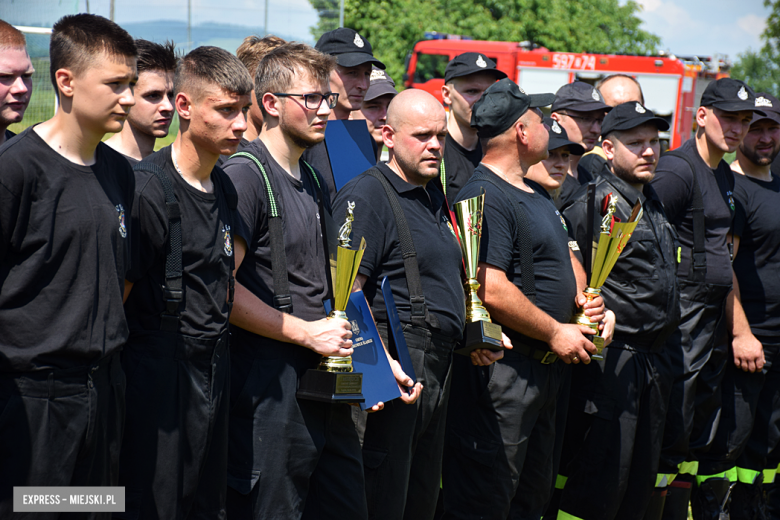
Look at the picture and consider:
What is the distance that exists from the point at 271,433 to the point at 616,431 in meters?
2.34

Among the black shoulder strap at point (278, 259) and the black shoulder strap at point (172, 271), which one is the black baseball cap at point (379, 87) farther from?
the black shoulder strap at point (172, 271)

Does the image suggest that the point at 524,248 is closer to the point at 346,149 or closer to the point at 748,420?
the point at 346,149

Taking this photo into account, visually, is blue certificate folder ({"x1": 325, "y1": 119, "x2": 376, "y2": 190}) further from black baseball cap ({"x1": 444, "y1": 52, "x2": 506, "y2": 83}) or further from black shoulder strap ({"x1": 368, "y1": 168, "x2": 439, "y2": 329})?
black baseball cap ({"x1": 444, "y1": 52, "x2": 506, "y2": 83})

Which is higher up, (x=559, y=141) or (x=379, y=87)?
(x=379, y=87)

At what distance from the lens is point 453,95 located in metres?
5.61

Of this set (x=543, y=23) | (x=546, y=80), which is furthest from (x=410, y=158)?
(x=543, y=23)

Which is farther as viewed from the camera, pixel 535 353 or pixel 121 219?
pixel 535 353

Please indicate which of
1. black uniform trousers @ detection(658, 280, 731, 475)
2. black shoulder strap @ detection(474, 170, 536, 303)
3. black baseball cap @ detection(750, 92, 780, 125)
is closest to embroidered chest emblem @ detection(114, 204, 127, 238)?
black shoulder strap @ detection(474, 170, 536, 303)

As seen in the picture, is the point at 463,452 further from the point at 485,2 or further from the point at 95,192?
the point at 485,2

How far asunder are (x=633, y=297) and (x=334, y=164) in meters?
1.96

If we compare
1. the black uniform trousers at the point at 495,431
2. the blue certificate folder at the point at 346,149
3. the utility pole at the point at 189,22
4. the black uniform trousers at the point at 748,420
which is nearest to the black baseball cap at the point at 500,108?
the blue certificate folder at the point at 346,149

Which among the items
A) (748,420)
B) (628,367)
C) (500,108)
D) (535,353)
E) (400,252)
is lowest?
(748,420)

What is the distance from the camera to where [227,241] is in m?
3.01

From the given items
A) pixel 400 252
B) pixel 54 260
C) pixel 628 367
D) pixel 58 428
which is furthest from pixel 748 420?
pixel 54 260
